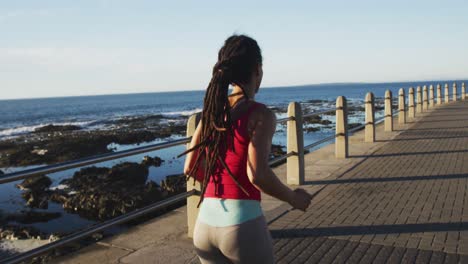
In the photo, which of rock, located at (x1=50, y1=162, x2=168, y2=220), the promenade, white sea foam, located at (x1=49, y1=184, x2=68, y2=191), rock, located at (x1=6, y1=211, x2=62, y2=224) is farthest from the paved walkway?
white sea foam, located at (x1=49, y1=184, x2=68, y2=191)

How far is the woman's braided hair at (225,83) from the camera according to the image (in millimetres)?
1894

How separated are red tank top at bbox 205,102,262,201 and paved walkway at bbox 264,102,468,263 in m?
2.27

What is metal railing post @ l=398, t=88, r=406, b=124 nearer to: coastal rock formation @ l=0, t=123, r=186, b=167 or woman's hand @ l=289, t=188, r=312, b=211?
coastal rock formation @ l=0, t=123, r=186, b=167

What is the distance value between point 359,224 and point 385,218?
0.43 metres

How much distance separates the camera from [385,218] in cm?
517

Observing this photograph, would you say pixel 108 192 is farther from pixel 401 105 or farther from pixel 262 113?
pixel 401 105

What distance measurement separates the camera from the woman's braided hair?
189cm

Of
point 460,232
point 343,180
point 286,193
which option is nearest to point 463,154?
point 343,180

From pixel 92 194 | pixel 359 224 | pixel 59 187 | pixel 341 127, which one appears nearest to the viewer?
pixel 359 224

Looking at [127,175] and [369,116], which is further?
[127,175]

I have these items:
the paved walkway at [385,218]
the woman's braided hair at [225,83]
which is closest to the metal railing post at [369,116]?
the paved walkway at [385,218]

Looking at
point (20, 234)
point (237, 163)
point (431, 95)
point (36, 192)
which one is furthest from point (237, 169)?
point (431, 95)

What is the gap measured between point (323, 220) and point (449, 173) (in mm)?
3767

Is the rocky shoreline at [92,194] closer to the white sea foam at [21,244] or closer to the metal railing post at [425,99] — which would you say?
the white sea foam at [21,244]
